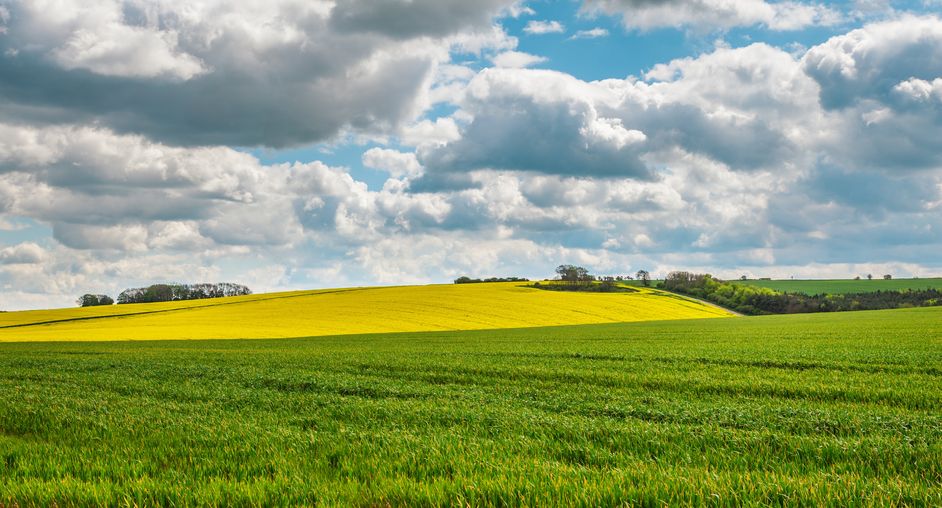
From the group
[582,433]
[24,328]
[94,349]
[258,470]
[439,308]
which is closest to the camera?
[258,470]

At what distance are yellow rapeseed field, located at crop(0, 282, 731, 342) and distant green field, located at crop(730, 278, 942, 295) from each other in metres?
73.7

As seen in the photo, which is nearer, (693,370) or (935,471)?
(935,471)

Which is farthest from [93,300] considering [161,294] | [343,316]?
[343,316]

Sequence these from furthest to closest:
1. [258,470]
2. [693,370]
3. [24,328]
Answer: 1. [24,328]
2. [693,370]
3. [258,470]

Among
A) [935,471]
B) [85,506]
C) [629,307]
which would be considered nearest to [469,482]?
[85,506]

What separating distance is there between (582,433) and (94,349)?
3865 centimetres

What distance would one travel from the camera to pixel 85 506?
251 inches

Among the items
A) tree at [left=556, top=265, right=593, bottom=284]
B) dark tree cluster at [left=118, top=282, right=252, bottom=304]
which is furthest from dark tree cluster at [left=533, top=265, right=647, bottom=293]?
dark tree cluster at [left=118, top=282, right=252, bottom=304]

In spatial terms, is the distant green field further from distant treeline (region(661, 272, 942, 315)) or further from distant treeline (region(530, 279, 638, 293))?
distant treeline (region(530, 279, 638, 293))

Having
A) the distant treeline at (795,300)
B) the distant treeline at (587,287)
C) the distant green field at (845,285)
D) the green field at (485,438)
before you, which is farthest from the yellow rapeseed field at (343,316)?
the distant green field at (845,285)

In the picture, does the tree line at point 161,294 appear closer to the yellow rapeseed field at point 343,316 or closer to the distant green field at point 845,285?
the yellow rapeseed field at point 343,316

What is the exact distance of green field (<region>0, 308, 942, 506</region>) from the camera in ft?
20.1

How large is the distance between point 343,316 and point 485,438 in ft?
204

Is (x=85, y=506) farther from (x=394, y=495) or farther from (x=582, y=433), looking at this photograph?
(x=582, y=433)
